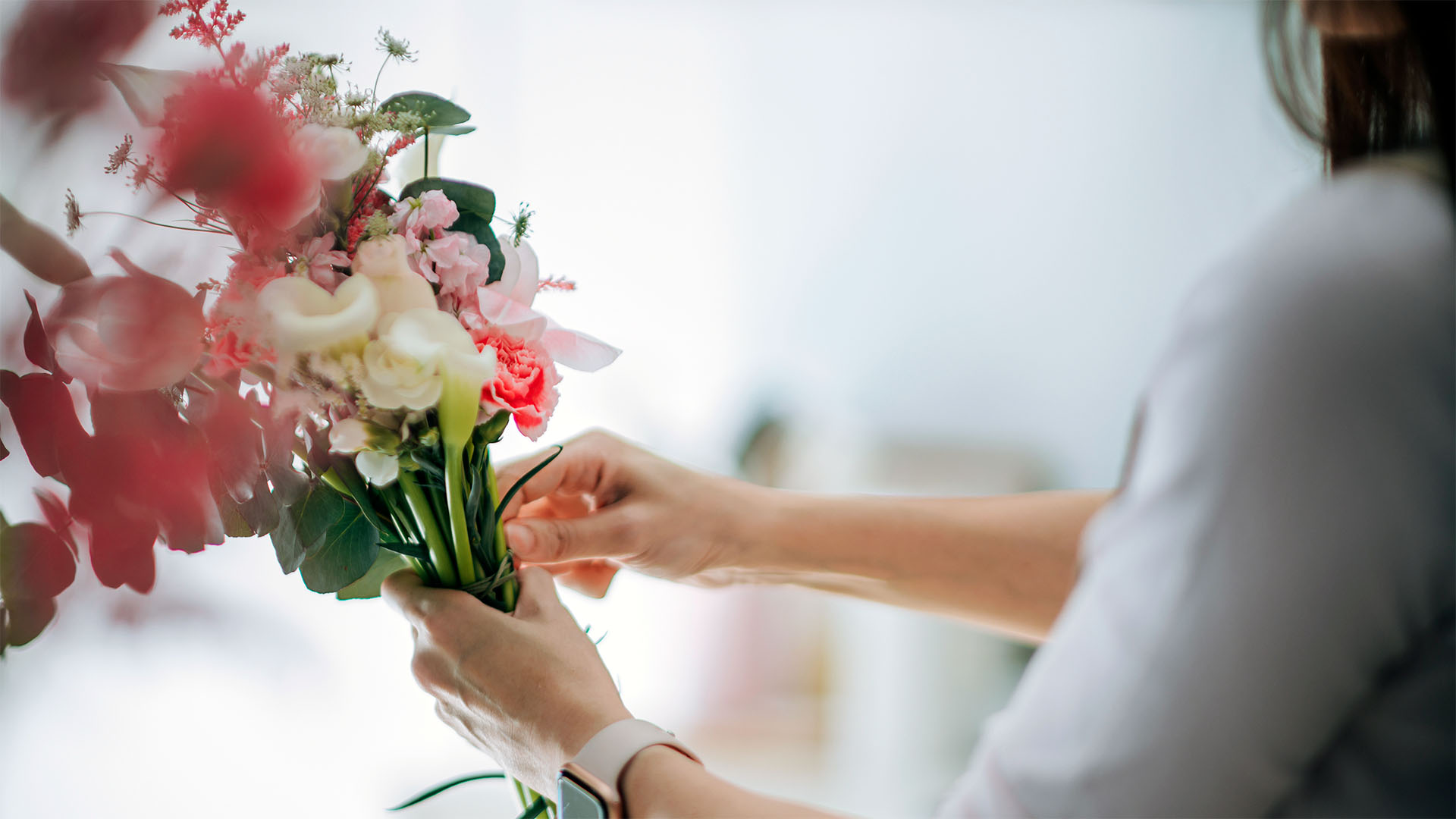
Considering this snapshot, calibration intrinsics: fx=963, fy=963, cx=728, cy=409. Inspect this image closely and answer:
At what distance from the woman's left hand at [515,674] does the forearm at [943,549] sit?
10.4 inches

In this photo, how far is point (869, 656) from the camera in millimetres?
2053

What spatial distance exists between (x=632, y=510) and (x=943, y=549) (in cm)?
28

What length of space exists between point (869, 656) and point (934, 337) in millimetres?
701

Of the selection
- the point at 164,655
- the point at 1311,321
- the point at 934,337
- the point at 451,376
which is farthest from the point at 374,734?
the point at 1311,321

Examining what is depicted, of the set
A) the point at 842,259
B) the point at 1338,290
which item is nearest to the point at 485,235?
the point at 1338,290

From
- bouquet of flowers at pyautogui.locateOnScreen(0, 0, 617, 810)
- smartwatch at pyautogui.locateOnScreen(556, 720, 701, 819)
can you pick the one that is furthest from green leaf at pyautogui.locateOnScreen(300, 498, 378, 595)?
smartwatch at pyautogui.locateOnScreen(556, 720, 701, 819)

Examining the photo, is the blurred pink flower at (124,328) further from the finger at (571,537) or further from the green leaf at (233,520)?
the finger at (571,537)

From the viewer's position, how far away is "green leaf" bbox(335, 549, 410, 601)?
2.34ft

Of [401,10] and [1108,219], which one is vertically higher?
[401,10]

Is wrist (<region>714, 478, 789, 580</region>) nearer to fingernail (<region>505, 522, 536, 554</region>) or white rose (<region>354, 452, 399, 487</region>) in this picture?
fingernail (<region>505, 522, 536, 554</region>)

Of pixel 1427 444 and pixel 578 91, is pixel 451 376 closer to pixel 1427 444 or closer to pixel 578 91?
pixel 1427 444

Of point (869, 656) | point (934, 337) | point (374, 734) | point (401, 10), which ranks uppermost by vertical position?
point (401, 10)

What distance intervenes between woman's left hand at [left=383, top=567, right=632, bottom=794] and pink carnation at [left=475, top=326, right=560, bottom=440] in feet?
0.45

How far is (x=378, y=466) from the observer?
1.87ft
